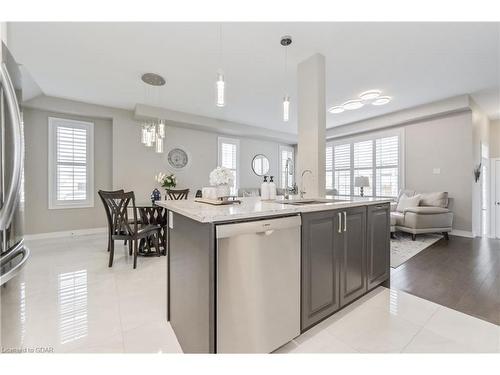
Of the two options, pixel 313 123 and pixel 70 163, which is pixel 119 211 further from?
pixel 313 123

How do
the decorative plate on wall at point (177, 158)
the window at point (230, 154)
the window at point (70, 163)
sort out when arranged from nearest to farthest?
1. the window at point (70, 163)
2. the decorative plate on wall at point (177, 158)
3. the window at point (230, 154)

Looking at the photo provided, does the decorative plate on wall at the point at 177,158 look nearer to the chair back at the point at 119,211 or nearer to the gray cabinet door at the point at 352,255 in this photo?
the chair back at the point at 119,211

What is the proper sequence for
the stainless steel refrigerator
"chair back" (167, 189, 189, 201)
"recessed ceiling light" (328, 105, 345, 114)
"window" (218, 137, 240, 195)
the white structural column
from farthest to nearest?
"window" (218, 137, 240, 195) < "recessed ceiling light" (328, 105, 345, 114) < "chair back" (167, 189, 189, 201) < the white structural column < the stainless steel refrigerator

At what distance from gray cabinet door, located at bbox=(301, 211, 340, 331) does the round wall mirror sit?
17.9ft

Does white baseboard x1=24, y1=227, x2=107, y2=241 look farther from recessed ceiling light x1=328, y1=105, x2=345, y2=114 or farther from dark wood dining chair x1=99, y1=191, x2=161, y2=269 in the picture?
recessed ceiling light x1=328, y1=105, x2=345, y2=114

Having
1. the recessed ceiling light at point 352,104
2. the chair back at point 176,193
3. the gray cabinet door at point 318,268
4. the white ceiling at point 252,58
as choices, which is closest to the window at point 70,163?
the white ceiling at point 252,58

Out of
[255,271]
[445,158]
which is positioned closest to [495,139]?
[445,158]

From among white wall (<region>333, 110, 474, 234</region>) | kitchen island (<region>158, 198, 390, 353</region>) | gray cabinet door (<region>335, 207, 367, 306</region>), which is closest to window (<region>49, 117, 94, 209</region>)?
kitchen island (<region>158, 198, 390, 353</region>)

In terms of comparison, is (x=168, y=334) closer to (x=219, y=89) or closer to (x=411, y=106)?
(x=219, y=89)

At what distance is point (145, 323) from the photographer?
1.71 metres

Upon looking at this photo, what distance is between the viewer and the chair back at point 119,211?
114 inches

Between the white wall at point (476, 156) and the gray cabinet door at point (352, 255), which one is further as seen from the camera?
the white wall at point (476, 156)

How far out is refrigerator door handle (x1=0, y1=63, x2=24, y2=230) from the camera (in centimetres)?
113

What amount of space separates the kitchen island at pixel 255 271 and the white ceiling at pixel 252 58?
2.10m
